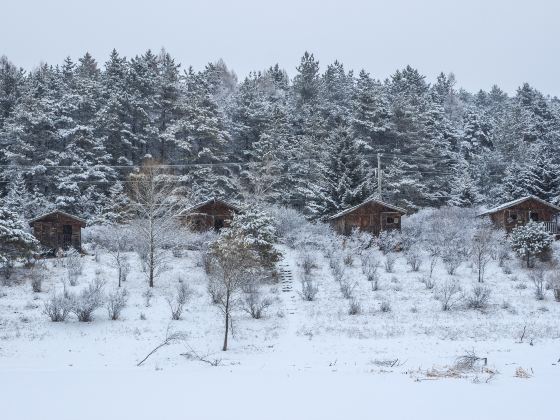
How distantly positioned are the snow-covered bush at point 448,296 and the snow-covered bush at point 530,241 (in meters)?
7.64

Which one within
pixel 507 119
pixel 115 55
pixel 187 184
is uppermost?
pixel 115 55

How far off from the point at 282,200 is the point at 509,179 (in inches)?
895

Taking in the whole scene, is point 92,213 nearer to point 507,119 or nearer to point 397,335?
point 397,335

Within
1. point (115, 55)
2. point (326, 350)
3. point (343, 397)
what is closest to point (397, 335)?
point (326, 350)

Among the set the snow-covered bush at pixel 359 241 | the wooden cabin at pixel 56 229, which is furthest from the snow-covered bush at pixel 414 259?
the wooden cabin at pixel 56 229

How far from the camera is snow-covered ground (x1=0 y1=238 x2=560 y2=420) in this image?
10703mm

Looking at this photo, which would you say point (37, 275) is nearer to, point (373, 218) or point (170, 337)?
point (170, 337)

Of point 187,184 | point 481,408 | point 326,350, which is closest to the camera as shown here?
point 481,408

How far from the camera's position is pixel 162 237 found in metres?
32.8

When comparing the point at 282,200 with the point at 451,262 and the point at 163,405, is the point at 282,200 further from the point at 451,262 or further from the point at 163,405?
the point at 163,405

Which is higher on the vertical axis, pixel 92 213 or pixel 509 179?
pixel 509 179

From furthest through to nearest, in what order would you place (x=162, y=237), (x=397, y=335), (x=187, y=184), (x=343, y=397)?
(x=187, y=184), (x=162, y=237), (x=397, y=335), (x=343, y=397)

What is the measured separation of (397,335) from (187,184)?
32.3m

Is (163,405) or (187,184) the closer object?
(163,405)
